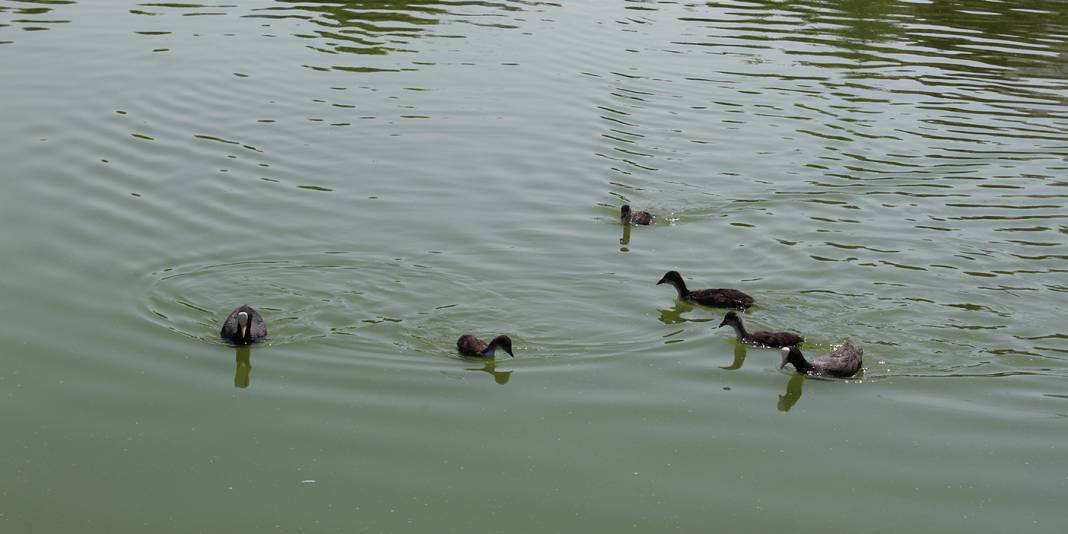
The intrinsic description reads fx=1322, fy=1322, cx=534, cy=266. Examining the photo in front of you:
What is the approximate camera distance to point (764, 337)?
48.5 feet

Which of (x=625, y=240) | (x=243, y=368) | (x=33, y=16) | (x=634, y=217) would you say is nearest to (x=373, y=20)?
(x=33, y=16)

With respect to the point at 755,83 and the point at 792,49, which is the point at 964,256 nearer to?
the point at 755,83

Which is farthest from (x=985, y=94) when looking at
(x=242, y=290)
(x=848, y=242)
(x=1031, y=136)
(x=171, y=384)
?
(x=171, y=384)

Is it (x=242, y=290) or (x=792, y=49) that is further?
(x=792, y=49)

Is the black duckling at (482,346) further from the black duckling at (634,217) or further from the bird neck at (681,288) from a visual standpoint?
the black duckling at (634,217)

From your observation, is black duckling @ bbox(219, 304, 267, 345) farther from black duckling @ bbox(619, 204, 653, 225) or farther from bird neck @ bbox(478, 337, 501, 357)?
black duckling @ bbox(619, 204, 653, 225)

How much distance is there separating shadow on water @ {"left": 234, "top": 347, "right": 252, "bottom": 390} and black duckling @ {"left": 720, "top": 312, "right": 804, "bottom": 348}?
536 centimetres

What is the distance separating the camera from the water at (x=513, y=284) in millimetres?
11492

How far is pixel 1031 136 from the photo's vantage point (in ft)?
78.5

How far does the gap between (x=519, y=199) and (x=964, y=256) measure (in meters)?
6.27

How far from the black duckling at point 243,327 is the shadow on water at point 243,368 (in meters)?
0.09

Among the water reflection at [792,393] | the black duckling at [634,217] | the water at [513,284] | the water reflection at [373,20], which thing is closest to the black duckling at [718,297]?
the water at [513,284]

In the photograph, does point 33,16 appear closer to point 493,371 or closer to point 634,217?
point 634,217

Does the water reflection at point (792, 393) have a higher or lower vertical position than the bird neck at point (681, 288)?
lower
